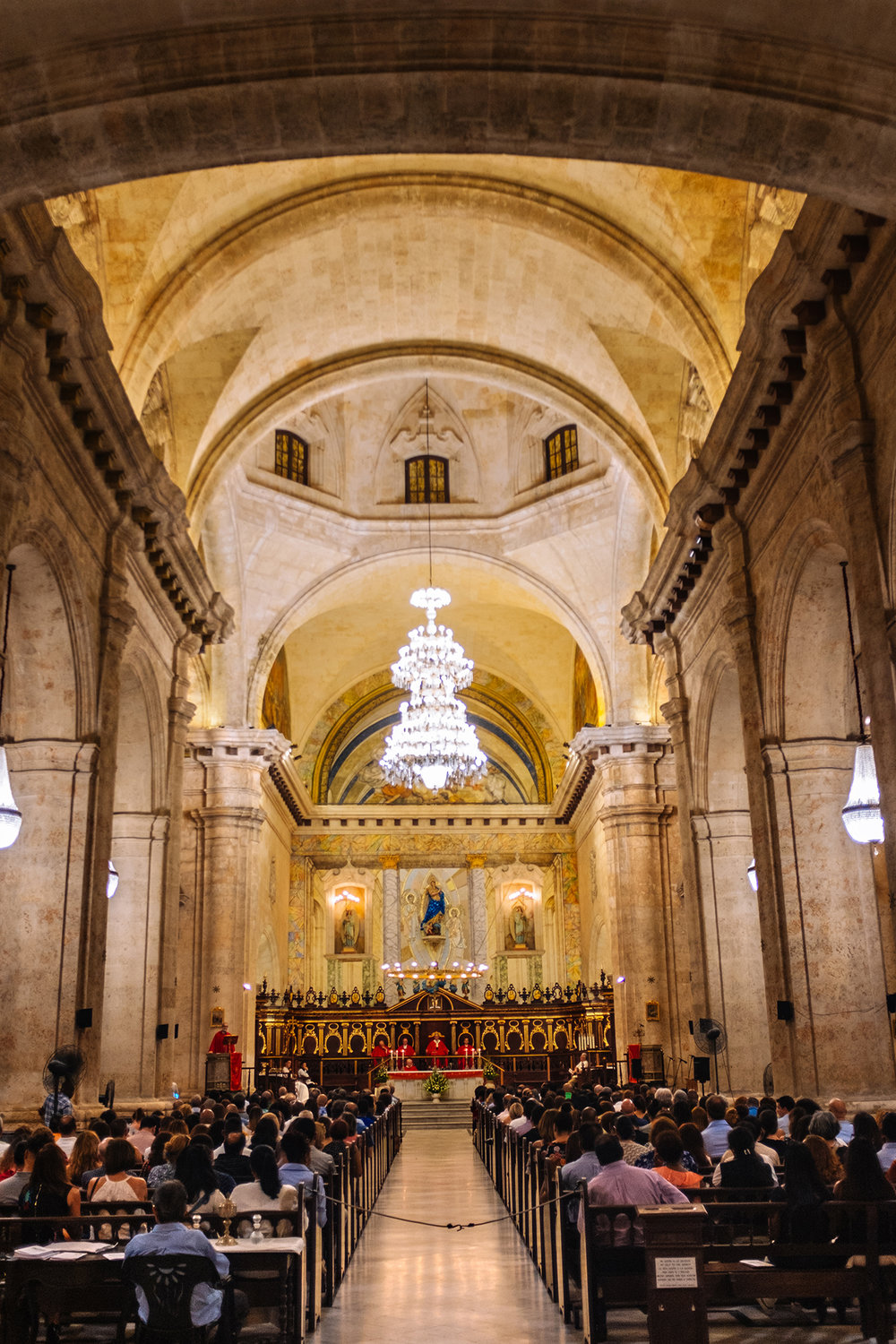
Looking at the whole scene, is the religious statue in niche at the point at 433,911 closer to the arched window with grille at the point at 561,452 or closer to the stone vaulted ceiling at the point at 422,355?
the stone vaulted ceiling at the point at 422,355

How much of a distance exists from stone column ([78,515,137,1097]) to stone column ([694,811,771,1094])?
24.0 ft

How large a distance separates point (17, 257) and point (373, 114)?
3.27 m

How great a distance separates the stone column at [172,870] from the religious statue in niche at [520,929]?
1702 centimetres

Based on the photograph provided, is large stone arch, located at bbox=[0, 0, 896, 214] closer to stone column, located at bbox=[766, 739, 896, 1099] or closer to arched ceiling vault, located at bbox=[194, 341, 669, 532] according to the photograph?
stone column, located at bbox=[766, 739, 896, 1099]

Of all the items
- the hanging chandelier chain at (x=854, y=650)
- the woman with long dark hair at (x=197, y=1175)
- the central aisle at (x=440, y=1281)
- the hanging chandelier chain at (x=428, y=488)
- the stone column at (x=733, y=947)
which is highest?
the hanging chandelier chain at (x=428, y=488)

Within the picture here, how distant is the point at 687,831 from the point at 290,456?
1177cm

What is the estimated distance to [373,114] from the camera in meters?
7.22

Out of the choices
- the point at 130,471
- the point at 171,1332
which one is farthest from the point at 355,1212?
the point at 130,471

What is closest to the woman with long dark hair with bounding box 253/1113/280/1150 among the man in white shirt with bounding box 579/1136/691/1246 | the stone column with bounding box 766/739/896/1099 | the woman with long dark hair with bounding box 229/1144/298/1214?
the woman with long dark hair with bounding box 229/1144/298/1214

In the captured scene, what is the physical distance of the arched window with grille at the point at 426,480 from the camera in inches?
974

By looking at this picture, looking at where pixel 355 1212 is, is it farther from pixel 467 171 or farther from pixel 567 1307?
pixel 467 171

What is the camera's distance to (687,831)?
15.5 meters

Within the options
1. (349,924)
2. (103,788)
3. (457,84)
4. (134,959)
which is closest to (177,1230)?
(457,84)

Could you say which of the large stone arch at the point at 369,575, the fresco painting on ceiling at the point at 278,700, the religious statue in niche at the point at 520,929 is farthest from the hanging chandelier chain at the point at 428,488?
the religious statue in niche at the point at 520,929
